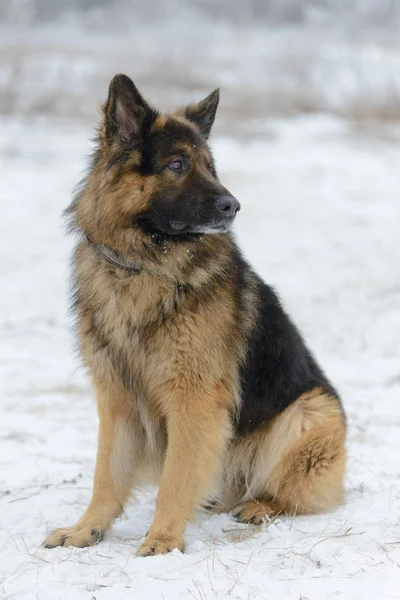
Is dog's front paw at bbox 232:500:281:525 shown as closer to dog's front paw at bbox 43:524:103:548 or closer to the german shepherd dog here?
the german shepherd dog

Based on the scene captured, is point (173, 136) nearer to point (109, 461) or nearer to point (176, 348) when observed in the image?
point (176, 348)

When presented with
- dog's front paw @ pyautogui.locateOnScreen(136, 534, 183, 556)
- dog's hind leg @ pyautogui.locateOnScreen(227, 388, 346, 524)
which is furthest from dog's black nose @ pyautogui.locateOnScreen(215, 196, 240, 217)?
dog's front paw @ pyautogui.locateOnScreen(136, 534, 183, 556)

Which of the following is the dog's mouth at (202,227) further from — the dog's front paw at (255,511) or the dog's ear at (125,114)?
the dog's front paw at (255,511)

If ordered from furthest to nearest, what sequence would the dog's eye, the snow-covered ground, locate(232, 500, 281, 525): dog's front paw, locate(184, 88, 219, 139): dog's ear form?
locate(184, 88, 219, 139): dog's ear < locate(232, 500, 281, 525): dog's front paw < the dog's eye < the snow-covered ground

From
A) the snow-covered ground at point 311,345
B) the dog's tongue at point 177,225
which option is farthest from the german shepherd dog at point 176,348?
the snow-covered ground at point 311,345

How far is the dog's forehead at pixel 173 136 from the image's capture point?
4129 mm

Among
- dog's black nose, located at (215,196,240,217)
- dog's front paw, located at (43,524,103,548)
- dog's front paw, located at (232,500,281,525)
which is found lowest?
dog's front paw, located at (43,524,103,548)

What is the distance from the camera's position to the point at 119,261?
13.7 ft

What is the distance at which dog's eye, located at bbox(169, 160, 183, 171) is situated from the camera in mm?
4117

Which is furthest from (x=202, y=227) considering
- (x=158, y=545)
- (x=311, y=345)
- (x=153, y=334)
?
(x=311, y=345)

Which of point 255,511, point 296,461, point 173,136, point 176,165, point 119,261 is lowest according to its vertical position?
point 255,511

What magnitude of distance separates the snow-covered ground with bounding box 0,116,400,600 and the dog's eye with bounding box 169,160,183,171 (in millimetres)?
1596

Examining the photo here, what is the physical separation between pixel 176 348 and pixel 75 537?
1.32 m

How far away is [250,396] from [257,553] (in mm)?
1077
